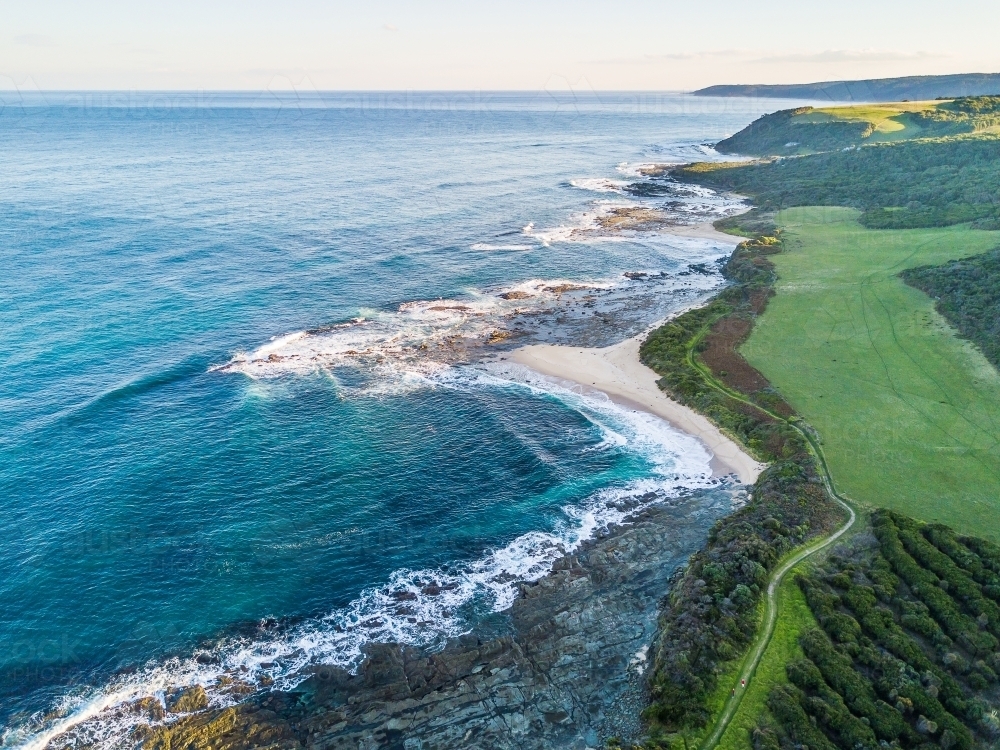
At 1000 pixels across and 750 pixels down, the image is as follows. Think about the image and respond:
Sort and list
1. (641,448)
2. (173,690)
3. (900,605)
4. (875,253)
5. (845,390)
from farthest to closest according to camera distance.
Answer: (875,253)
(845,390)
(641,448)
(900,605)
(173,690)

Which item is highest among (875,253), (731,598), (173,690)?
(875,253)

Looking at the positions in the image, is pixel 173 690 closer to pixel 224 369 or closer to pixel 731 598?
pixel 731 598

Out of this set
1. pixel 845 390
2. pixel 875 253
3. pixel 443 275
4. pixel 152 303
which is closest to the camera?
pixel 845 390

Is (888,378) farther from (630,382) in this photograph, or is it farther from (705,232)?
(705,232)

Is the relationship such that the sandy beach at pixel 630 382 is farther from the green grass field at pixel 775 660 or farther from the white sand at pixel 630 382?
the green grass field at pixel 775 660

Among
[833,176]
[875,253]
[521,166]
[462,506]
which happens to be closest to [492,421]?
[462,506]

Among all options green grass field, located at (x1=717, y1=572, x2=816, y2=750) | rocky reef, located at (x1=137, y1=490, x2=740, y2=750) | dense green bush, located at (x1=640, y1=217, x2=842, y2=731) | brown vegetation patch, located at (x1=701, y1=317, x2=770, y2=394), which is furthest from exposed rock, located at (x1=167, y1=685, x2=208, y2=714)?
brown vegetation patch, located at (x1=701, y1=317, x2=770, y2=394)

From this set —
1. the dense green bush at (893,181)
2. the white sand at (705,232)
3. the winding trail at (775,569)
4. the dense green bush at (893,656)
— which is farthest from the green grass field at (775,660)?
the dense green bush at (893,181)

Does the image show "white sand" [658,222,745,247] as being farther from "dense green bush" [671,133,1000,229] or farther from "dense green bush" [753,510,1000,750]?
"dense green bush" [753,510,1000,750]
